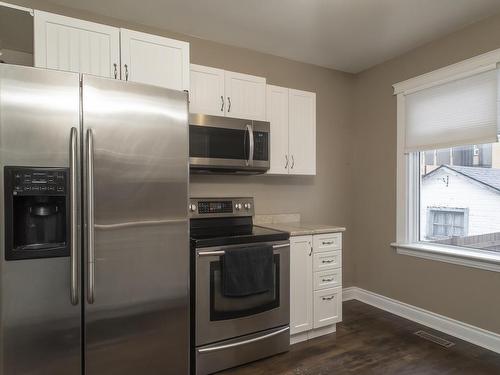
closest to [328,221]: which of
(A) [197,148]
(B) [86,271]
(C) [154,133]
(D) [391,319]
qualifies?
(D) [391,319]

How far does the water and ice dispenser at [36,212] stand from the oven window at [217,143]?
39.9 inches

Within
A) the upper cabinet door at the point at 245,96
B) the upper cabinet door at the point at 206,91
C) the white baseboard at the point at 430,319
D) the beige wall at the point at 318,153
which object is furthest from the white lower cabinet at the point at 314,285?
the upper cabinet door at the point at 206,91

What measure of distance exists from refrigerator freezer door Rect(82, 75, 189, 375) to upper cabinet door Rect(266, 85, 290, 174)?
1189 mm

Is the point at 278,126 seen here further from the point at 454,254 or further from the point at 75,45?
the point at 454,254

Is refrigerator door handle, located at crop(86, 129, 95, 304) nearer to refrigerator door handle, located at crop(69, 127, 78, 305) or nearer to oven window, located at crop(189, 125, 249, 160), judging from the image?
refrigerator door handle, located at crop(69, 127, 78, 305)

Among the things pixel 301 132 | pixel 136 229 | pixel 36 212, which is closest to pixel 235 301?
pixel 136 229

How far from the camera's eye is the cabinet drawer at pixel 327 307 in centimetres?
277

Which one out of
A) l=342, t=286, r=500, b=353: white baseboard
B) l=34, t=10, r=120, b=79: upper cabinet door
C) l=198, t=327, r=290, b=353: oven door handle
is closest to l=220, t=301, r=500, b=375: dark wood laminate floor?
l=342, t=286, r=500, b=353: white baseboard

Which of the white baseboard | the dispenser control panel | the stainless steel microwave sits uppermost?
the stainless steel microwave

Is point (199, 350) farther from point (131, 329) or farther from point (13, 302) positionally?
point (13, 302)

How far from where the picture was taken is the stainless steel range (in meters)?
2.18

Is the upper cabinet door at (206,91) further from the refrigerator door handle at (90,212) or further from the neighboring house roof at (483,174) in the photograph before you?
the neighboring house roof at (483,174)

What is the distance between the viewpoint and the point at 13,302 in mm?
1540

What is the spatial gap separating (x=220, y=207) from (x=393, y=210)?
197 cm
